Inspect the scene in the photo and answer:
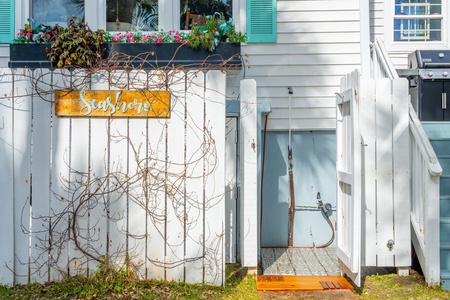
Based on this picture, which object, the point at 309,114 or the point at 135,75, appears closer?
the point at 135,75

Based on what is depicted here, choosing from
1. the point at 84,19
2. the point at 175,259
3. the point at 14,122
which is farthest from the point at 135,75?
the point at 84,19

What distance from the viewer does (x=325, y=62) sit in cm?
774

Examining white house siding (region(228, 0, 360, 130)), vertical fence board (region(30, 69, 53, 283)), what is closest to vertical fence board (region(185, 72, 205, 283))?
vertical fence board (region(30, 69, 53, 283))

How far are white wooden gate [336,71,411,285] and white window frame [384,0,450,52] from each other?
2.28 metres

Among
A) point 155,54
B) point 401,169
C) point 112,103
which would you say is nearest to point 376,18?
point 401,169

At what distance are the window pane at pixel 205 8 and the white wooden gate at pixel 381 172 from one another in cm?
250

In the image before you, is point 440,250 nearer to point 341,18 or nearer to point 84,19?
point 341,18

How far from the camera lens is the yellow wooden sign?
534cm

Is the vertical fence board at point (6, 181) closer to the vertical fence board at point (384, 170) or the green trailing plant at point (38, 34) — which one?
the green trailing plant at point (38, 34)

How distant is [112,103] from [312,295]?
2561mm

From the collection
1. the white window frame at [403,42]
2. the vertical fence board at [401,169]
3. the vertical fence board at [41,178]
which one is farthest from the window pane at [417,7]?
the vertical fence board at [41,178]

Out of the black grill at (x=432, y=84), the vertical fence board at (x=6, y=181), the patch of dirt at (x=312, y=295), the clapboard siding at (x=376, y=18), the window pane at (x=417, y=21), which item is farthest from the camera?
the window pane at (x=417, y=21)

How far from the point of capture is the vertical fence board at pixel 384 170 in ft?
19.5

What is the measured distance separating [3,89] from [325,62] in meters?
4.22
